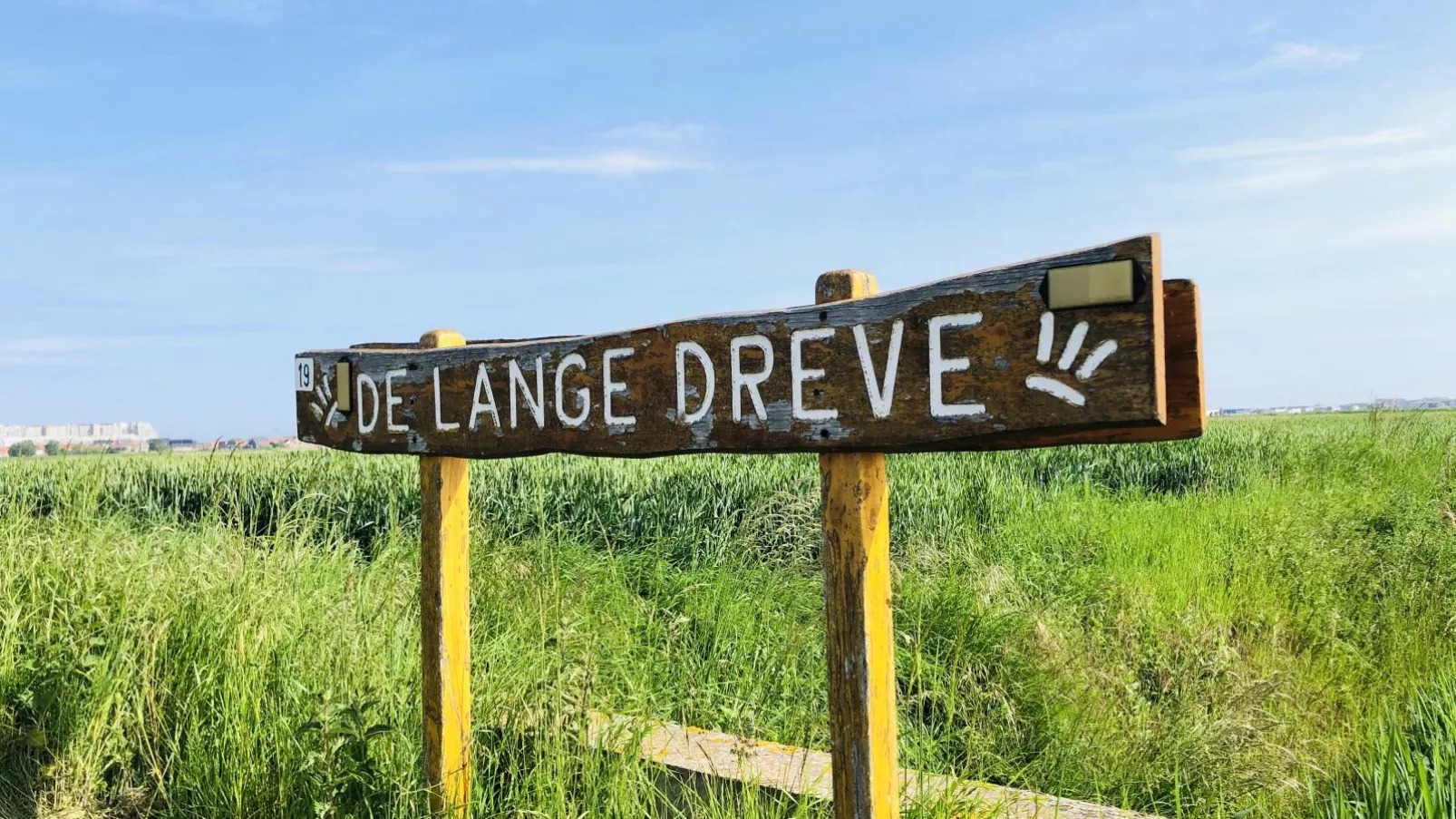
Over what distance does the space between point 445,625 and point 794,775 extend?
1166 mm

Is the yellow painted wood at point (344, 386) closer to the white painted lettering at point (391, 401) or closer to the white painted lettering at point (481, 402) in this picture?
the white painted lettering at point (391, 401)

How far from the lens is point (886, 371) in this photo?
1872mm

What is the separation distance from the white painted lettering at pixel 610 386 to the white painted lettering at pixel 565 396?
0.20ft

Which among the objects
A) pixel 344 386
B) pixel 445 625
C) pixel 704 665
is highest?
pixel 344 386

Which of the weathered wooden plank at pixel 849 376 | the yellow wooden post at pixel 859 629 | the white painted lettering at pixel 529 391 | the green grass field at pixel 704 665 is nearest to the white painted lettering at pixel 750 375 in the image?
the weathered wooden plank at pixel 849 376

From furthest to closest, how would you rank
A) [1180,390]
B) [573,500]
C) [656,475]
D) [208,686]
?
1. [656,475]
2. [573,500]
3. [208,686]
4. [1180,390]

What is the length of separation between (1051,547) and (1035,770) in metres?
3.21

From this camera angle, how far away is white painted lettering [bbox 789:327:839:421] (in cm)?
Answer: 195

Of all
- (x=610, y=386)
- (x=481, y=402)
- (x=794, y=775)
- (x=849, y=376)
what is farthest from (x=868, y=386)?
(x=794, y=775)

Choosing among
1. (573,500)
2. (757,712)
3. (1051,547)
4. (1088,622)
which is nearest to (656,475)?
(573,500)

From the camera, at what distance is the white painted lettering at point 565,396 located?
7.97 feet

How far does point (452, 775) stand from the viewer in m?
2.79

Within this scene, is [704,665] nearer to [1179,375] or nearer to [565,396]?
[565,396]

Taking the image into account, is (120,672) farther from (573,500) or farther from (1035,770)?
(573,500)
